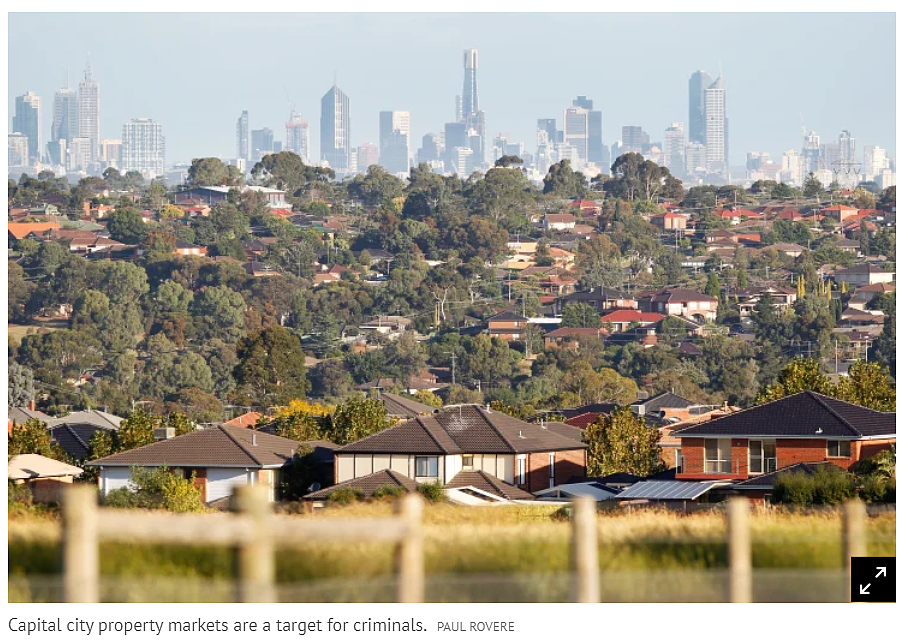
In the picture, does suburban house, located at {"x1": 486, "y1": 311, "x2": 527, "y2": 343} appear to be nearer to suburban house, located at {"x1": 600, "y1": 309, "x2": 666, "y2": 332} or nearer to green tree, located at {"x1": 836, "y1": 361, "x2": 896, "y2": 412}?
suburban house, located at {"x1": 600, "y1": 309, "x2": 666, "y2": 332}

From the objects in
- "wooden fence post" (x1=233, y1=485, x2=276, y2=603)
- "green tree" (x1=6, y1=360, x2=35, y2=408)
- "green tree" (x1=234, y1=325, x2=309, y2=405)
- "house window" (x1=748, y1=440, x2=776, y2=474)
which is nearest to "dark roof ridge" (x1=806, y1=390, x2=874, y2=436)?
"house window" (x1=748, y1=440, x2=776, y2=474)

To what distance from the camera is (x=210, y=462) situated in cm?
2827

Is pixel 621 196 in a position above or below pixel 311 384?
above

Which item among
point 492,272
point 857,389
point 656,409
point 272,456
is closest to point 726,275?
point 492,272

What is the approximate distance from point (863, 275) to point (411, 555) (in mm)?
110778

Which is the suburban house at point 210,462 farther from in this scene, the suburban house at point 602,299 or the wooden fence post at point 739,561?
the suburban house at point 602,299

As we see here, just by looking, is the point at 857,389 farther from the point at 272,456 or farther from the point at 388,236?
the point at 388,236

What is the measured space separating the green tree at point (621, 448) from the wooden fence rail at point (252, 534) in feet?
89.4

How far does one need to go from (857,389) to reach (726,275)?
78124mm

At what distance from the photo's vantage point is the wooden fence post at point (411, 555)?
21.9 ft

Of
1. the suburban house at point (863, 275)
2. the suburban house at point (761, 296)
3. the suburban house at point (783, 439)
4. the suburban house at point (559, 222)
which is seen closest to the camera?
the suburban house at point (783, 439)

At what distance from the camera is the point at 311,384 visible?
8425 cm

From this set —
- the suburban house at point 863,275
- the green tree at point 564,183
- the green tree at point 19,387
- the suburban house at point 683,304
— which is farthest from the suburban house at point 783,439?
the green tree at point 564,183
